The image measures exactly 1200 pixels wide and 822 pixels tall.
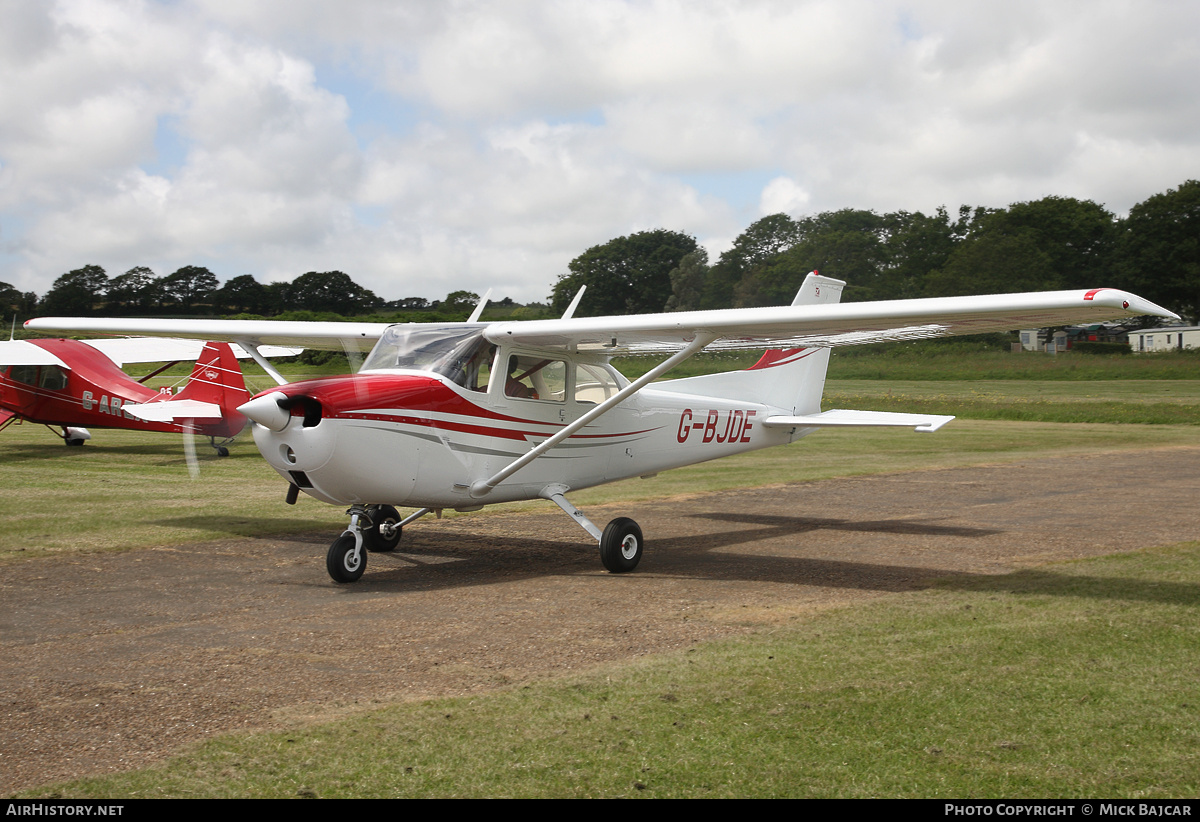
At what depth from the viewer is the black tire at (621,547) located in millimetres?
8438

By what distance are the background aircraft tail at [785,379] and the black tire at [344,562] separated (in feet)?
14.3

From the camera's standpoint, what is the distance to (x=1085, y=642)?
5.73m

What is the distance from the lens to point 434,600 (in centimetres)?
724

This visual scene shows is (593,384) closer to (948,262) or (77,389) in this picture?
(77,389)

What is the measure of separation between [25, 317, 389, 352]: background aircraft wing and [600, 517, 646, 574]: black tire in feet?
11.1

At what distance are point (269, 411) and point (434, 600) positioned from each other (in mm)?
1943

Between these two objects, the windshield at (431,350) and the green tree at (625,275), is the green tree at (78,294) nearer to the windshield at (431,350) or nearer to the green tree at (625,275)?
the windshield at (431,350)

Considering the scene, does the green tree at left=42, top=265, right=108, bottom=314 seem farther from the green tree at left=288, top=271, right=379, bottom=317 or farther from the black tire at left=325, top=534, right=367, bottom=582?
the black tire at left=325, top=534, right=367, bottom=582

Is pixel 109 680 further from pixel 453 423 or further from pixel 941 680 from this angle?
pixel 941 680

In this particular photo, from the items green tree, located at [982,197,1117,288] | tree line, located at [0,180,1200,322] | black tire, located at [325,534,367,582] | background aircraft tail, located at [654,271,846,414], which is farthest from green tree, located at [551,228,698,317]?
black tire, located at [325,534,367,582]

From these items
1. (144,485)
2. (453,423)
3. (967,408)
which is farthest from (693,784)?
(967,408)

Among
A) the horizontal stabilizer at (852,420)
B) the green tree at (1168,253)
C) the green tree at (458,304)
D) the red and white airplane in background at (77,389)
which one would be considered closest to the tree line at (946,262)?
the green tree at (1168,253)

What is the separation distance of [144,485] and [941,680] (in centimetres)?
1325

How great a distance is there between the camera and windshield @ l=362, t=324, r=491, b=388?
8.17m
